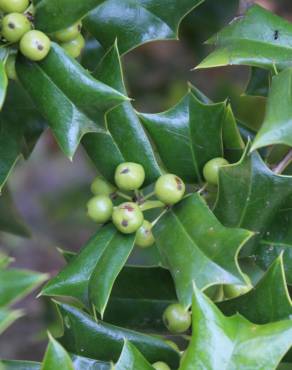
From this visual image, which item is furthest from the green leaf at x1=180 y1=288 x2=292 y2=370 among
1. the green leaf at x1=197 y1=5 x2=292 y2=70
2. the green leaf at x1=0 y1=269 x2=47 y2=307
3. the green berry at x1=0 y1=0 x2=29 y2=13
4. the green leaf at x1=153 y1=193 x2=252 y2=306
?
the green berry at x1=0 y1=0 x2=29 y2=13

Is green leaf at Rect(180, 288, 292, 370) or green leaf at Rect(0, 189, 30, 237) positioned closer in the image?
green leaf at Rect(180, 288, 292, 370)

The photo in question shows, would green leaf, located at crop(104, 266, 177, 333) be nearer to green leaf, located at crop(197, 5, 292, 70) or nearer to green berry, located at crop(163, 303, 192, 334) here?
green berry, located at crop(163, 303, 192, 334)

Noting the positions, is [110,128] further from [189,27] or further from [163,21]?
[189,27]

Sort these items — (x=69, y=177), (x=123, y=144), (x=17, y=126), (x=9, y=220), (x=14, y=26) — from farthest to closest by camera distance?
(x=69, y=177) < (x=9, y=220) < (x=17, y=126) < (x=123, y=144) < (x=14, y=26)

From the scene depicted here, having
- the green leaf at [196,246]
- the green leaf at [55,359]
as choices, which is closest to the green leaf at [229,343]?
the green leaf at [196,246]

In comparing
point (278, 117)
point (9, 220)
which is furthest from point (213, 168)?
point (9, 220)

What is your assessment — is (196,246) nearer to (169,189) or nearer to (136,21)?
(169,189)
